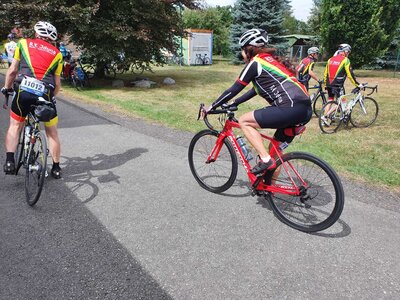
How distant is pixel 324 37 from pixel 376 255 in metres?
21.9

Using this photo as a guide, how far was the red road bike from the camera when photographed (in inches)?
130

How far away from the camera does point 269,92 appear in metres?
3.46

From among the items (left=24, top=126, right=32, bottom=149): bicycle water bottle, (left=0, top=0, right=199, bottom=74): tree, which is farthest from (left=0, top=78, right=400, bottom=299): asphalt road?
(left=0, top=0, right=199, bottom=74): tree

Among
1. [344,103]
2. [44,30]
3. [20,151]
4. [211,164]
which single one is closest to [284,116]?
[211,164]

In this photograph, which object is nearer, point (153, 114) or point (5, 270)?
point (5, 270)

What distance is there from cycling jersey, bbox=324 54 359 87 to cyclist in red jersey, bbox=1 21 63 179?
641cm

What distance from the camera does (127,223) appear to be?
3.59 metres

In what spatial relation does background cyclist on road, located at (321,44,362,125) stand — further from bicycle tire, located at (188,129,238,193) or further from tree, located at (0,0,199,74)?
tree, located at (0,0,199,74)

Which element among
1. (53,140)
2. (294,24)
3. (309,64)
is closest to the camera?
(53,140)

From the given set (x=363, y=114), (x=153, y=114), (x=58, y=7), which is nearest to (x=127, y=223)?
(x=153, y=114)

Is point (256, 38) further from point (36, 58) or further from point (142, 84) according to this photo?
point (142, 84)

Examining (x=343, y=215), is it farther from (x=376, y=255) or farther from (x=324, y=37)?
(x=324, y=37)

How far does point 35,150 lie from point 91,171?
1186mm

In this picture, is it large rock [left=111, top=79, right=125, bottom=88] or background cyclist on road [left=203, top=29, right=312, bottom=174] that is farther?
large rock [left=111, top=79, right=125, bottom=88]
